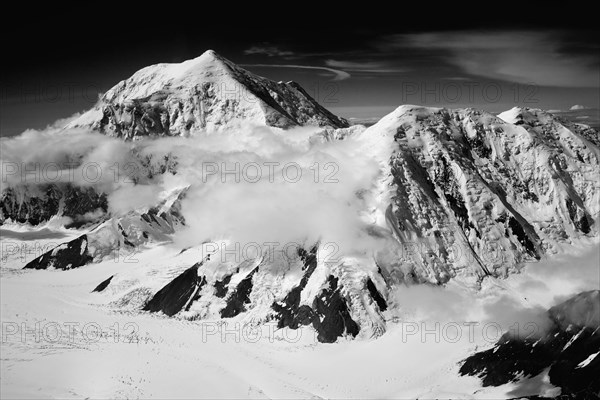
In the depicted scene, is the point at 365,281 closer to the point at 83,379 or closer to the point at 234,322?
the point at 234,322

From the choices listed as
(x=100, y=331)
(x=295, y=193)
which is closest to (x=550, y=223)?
(x=295, y=193)

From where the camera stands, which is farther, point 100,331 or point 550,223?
point 550,223

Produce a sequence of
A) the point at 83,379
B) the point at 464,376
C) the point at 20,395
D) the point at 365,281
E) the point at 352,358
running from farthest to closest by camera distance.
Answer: the point at 365,281 → the point at 352,358 → the point at 464,376 → the point at 83,379 → the point at 20,395

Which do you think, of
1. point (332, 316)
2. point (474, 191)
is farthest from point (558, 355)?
point (474, 191)

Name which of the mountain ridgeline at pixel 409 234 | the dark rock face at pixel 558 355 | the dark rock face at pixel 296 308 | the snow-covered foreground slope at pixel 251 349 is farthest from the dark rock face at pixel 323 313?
the dark rock face at pixel 558 355

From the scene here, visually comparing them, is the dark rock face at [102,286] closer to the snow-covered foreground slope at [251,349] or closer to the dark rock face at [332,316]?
the snow-covered foreground slope at [251,349]

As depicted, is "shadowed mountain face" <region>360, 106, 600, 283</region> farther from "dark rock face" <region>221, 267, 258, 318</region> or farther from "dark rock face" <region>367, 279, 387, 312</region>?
"dark rock face" <region>221, 267, 258, 318</region>
